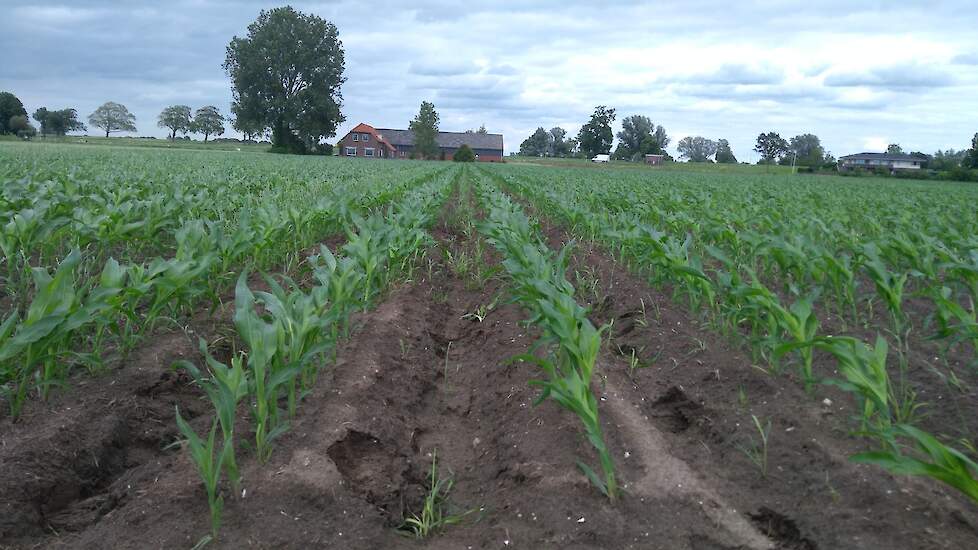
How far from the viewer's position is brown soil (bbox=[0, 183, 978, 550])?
242 centimetres

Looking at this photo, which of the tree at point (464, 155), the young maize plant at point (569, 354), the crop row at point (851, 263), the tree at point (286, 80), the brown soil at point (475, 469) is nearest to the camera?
the brown soil at point (475, 469)

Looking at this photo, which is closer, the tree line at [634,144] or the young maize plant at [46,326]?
the young maize plant at [46,326]

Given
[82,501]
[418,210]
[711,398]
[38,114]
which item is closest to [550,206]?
[418,210]

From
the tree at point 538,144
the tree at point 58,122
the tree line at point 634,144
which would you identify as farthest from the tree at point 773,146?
the tree at point 58,122

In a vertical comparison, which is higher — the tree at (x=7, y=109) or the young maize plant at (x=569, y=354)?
the tree at (x=7, y=109)

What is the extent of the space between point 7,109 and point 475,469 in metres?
89.7

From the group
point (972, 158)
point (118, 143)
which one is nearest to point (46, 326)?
point (972, 158)

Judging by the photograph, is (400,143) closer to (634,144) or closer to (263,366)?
(634,144)

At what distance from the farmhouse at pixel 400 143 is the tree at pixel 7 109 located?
127 feet

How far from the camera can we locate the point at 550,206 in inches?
477

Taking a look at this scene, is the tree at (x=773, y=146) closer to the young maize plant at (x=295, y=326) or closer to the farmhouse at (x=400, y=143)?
the farmhouse at (x=400, y=143)

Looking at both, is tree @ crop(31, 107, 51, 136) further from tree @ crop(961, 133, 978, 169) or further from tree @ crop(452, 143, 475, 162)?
tree @ crop(961, 133, 978, 169)

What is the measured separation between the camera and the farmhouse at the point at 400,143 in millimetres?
96938

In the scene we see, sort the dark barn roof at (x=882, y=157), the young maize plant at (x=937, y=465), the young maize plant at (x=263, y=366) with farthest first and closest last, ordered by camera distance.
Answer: the dark barn roof at (x=882, y=157), the young maize plant at (x=263, y=366), the young maize plant at (x=937, y=465)
